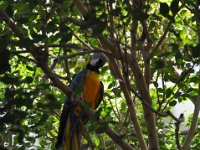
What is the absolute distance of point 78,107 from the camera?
2.31 metres

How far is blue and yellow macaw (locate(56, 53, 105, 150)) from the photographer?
249cm

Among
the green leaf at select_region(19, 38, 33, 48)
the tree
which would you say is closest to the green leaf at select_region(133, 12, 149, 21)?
the tree

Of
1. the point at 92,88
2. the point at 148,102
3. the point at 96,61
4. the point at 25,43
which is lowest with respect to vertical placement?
the point at 25,43

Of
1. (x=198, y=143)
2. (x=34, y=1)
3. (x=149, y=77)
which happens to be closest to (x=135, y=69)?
(x=149, y=77)

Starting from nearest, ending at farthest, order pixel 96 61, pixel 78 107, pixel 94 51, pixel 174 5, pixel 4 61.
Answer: pixel 4 61, pixel 174 5, pixel 94 51, pixel 78 107, pixel 96 61

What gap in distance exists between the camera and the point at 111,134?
76.8 inches

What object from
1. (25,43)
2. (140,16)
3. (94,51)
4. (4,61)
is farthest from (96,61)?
(4,61)

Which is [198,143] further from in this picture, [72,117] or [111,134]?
[111,134]

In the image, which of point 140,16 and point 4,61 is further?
point 140,16

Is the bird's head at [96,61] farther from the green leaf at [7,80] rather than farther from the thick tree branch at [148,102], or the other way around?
the green leaf at [7,80]

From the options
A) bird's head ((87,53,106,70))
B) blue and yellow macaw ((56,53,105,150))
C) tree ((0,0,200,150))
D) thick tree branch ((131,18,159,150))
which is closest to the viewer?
tree ((0,0,200,150))

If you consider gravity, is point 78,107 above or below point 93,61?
below

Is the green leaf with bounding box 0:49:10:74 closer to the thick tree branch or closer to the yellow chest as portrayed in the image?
the thick tree branch

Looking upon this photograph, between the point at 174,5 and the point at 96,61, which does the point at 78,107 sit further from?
the point at 174,5
